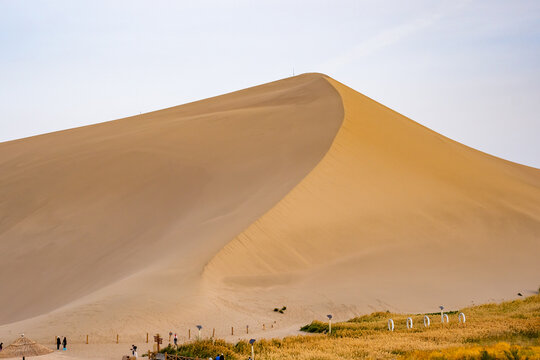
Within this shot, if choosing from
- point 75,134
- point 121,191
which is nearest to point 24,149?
point 75,134

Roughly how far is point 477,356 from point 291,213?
2017 centimetres

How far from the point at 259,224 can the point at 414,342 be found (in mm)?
15244

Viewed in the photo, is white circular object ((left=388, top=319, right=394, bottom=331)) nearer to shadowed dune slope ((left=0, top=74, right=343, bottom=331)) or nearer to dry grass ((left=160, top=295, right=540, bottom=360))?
dry grass ((left=160, top=295, right=540, bottom=360))

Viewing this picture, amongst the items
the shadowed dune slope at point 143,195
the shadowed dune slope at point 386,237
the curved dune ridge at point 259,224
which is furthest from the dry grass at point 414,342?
the shadowed dune slope at point 143,195

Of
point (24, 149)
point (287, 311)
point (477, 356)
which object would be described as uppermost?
point (24, 149)

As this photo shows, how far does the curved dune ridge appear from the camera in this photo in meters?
29.5

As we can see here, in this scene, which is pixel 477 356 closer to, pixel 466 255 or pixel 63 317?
pixel 63 317

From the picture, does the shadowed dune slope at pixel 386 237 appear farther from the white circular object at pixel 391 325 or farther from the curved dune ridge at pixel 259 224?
the white circular object at pixel 391 325

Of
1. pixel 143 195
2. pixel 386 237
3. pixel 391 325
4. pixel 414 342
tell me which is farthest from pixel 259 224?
pixel 414 342

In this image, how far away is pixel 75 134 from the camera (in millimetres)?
59062

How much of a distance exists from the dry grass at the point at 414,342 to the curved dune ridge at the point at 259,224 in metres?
5.77

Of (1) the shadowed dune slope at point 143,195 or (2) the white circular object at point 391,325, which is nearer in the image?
(2) the white circular object at point 391,325

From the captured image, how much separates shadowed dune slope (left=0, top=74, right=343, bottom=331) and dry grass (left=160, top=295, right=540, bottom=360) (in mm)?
8300

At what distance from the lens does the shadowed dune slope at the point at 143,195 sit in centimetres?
3262
